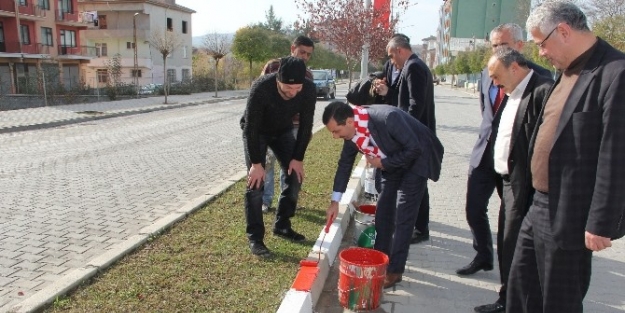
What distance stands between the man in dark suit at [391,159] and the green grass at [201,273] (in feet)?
2.64

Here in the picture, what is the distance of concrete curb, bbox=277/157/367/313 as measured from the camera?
3.32m

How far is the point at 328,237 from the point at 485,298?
151 centimetres

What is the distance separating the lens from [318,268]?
12.5ft

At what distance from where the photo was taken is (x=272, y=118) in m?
4.52

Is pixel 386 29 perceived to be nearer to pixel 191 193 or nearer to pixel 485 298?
pixel 191 193

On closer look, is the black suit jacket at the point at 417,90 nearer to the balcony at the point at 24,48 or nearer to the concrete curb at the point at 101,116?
the concrete curb at the point at 101,116

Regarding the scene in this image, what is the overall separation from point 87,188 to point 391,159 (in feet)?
17.4

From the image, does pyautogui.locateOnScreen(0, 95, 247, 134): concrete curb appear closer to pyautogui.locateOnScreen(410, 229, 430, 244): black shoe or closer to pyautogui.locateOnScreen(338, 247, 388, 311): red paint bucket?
pyautogui.locateOnScreen(410, 229, 430, 244): black shoe

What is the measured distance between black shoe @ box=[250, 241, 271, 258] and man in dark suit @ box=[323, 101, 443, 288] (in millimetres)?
841

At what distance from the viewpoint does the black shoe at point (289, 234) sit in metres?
4.96

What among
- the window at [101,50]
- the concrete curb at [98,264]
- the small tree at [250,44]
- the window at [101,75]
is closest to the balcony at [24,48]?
the window at [101,75]

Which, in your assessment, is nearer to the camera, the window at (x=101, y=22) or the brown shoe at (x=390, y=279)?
the brown shoe at (x=390, y=279)

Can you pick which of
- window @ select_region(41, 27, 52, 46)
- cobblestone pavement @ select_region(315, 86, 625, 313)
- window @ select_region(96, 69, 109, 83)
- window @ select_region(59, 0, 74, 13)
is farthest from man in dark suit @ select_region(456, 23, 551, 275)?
window @ select_region(96, 69, 109, 83)

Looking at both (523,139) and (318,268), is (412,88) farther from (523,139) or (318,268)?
(318,268)
